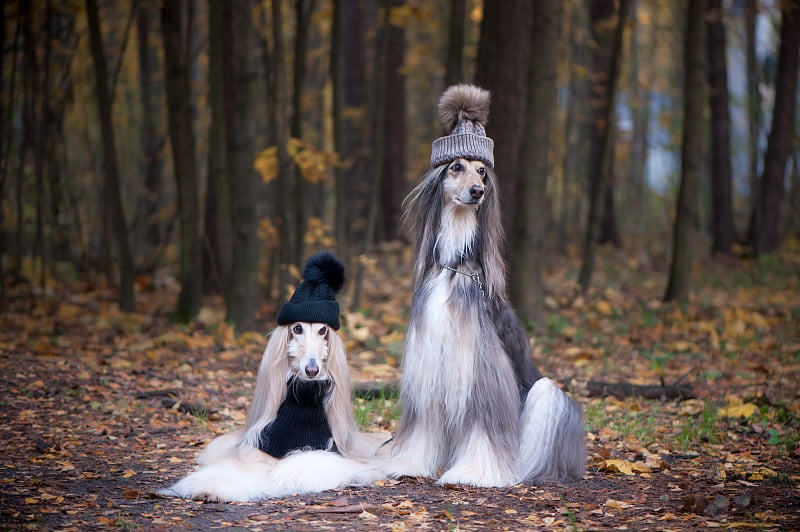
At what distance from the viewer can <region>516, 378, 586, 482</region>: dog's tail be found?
5.16 meters

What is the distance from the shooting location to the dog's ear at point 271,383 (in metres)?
5.21

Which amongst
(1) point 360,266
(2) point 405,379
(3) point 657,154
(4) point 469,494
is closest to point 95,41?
(1) point 360,266

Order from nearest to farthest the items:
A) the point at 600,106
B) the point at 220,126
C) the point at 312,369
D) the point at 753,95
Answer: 1. the point at 312,369
2. the point at 220,126
3. the point at 600,106
4. the point at 753,95

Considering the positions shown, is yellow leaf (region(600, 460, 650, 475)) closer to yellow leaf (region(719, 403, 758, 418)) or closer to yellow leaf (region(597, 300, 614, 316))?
yellow leaf (region(719, 403, 758, 418))

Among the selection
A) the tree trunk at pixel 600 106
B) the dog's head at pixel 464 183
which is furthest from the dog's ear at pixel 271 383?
the tree trunk at pixel 600 106

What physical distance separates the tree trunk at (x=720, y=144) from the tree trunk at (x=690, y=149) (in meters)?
6.69

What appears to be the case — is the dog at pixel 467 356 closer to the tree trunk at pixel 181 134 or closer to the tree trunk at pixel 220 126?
the tree trunk at pixel 220 126

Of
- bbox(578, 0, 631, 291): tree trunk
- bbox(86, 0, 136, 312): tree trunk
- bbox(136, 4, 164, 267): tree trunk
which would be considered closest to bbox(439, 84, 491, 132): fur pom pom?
bbox(86, 0, 136, 312): tree trunk

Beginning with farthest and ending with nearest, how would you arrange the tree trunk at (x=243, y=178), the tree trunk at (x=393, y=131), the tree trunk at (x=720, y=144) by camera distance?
the tree trunk at (x=720, y=144)
the tree trunk at (x=393, y=131)
the tree trunk at (x=243, y=178)

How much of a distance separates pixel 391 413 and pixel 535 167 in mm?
3989

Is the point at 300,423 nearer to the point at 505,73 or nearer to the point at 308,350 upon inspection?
the point at 308,350

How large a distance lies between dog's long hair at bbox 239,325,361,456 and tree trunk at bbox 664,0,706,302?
290 inches

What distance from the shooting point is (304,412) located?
206 inches

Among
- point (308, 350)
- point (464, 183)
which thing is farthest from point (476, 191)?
point (308, 350)
